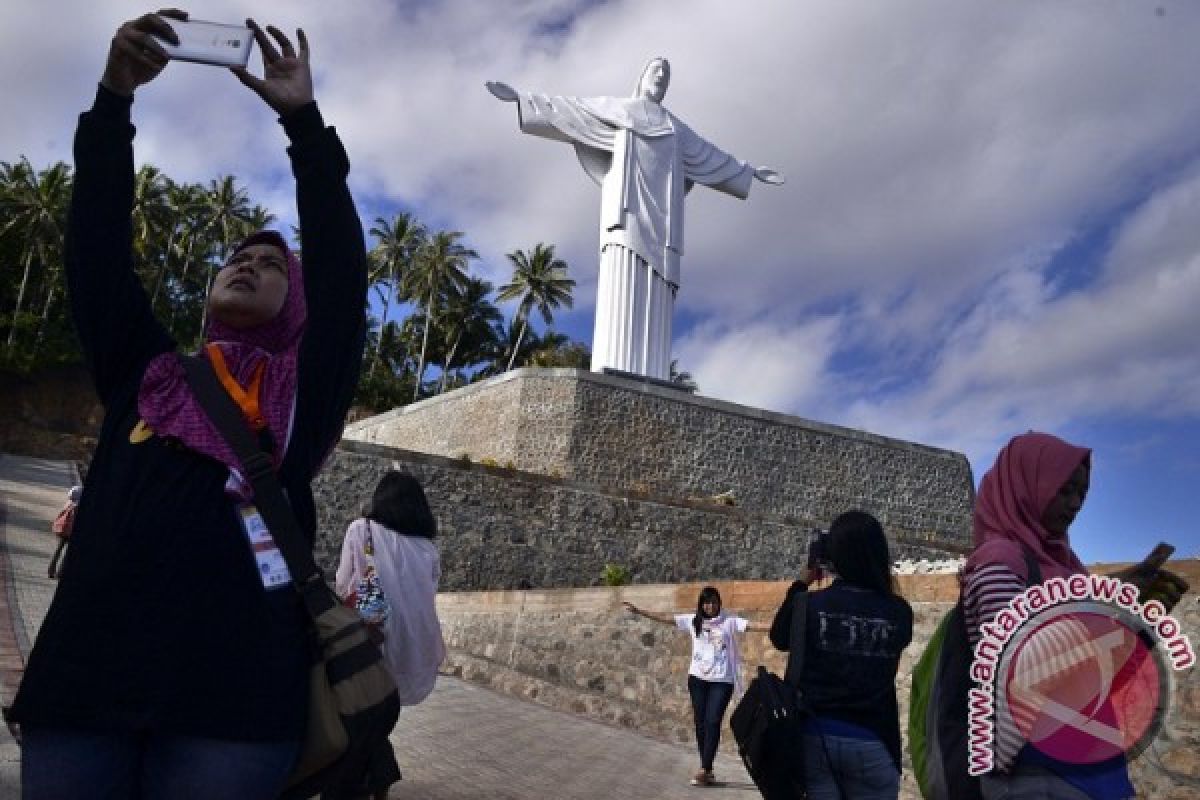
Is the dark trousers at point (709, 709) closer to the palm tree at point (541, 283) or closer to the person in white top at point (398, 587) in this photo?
the person in white top at point (398, 587)

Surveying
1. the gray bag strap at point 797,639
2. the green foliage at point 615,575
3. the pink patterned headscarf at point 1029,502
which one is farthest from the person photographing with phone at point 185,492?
the green foliage at point 615,575

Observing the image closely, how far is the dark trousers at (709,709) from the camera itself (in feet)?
21.9

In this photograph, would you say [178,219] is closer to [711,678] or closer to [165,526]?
[711,678]

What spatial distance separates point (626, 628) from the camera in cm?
1044

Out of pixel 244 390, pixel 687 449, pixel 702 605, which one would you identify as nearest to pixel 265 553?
pixel 244 390

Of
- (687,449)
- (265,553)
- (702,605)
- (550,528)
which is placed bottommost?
(702,605)

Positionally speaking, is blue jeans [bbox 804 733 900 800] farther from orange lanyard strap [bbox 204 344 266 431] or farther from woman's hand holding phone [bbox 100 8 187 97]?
woman's hand holding phone [bbox 100 8 187 97]

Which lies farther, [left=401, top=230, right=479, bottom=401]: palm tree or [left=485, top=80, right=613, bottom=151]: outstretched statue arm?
[left=401, top=230, right=479, bottom=401]: palm tree

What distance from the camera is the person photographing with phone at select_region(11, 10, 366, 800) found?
4.73 ft

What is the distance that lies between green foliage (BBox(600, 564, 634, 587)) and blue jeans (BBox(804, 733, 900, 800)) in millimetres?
11708

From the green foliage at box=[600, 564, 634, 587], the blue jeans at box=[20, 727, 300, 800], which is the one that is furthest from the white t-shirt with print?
the green foliage at box=[600, 564, 634, 587]

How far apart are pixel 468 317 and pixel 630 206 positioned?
80.1 feet

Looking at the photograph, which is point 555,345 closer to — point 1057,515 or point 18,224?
point 18,224

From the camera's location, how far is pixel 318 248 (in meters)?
1.80
